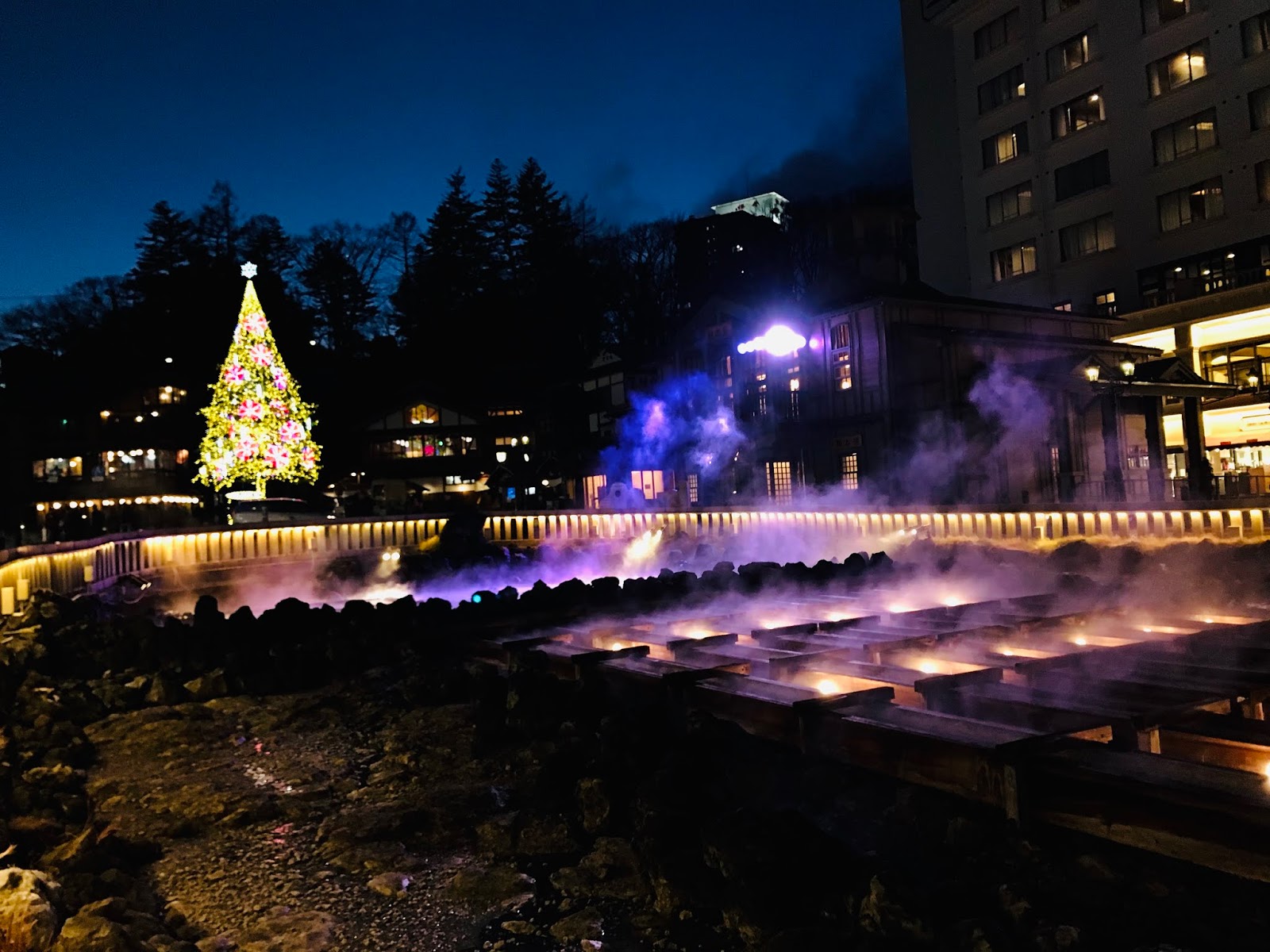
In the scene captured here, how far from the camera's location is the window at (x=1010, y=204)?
3894cm

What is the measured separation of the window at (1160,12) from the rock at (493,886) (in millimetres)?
37512

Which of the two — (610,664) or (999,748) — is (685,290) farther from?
(999,748)

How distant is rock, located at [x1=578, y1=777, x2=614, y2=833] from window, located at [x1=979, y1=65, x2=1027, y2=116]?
132ft

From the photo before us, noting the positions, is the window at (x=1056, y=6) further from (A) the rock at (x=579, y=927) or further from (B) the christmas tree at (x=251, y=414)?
(A) the rock at (x=579, y=927)

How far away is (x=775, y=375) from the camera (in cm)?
3234

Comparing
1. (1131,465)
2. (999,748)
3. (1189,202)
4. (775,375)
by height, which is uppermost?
(1189,202)

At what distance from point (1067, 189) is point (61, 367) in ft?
184

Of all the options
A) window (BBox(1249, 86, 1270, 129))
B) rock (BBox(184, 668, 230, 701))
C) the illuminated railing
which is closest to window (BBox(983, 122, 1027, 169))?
window (BBox(1249, 86, 1270, 129))

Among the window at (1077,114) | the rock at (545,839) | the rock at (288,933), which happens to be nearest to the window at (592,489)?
the window at (1077,114)

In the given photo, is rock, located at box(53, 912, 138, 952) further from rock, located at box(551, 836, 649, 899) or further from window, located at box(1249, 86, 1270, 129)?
window, located at box(1249, 86, 1270, 129)

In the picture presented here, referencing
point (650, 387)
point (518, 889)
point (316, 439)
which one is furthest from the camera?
point (316, 439)

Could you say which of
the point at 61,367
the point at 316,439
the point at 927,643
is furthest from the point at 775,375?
the point at 61,367

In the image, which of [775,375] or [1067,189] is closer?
[775,375]

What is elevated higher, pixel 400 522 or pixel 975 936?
pixel 400 522
